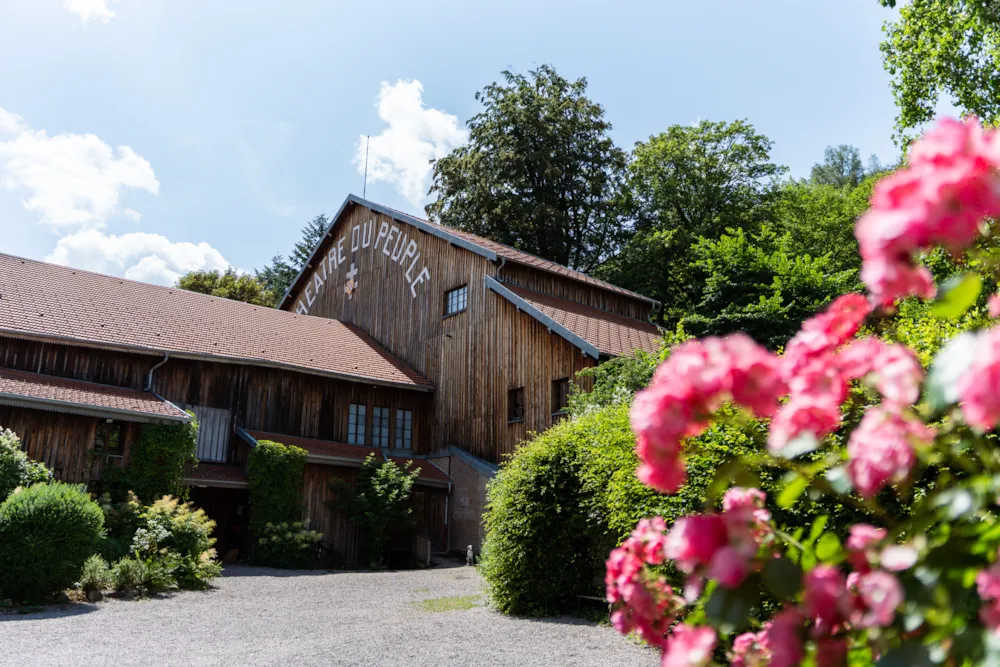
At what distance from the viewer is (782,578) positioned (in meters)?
1.70

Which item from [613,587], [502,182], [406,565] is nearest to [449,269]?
[406,565]

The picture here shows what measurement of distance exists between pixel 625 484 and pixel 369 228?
22472mm

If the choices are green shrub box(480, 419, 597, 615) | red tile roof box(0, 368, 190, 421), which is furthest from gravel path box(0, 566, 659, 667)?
red tile roof box(0, 368, 190, 421)

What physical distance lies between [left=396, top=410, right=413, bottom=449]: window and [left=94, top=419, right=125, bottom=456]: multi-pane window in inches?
341

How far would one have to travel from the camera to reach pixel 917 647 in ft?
5.17

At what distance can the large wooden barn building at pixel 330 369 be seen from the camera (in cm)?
1783

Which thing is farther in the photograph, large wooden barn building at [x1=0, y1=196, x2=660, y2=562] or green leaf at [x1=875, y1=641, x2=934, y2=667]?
large wooden barn building at [x1=0, y1=196, x2=660, y2=562]

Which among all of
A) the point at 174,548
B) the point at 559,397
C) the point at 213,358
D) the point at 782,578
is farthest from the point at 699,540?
the point at 213,358

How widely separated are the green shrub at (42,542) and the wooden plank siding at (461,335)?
11495 mm

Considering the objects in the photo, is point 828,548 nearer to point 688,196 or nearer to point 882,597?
point 882,597

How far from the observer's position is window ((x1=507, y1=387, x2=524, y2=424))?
20938 millimetres

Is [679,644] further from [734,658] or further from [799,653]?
[734,658]

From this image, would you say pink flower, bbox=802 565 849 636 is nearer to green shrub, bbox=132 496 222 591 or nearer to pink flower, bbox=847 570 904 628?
pink flower, bbox=847 570 904 628

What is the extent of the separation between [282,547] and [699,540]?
18245 mm
